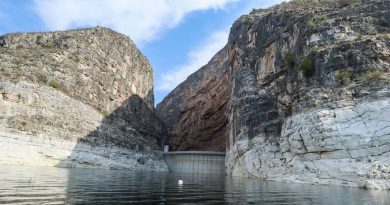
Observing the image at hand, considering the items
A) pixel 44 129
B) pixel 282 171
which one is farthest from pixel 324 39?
pixel 44 129

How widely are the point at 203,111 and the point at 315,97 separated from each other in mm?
58022

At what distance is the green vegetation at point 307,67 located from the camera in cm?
3681

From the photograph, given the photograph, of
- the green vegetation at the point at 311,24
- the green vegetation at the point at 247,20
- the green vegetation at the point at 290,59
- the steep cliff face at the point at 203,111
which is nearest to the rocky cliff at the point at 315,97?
the green vegetation at the point at 290,59

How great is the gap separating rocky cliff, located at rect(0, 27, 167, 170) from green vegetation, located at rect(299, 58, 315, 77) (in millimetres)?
34147

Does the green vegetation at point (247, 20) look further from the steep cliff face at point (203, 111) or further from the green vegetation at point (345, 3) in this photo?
the steep cliff face at point (203, 111)

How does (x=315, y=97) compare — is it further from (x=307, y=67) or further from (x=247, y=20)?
(x=247, y=20)

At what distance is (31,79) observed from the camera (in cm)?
5009

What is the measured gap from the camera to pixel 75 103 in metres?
57.0

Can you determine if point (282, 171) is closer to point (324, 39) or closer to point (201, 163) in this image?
point (324, 39)

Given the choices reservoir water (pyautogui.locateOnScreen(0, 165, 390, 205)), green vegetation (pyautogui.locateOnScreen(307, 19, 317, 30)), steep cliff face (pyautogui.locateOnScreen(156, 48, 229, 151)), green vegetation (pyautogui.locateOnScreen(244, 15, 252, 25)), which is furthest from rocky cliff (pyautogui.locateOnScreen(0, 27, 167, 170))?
green vegetation (pyautogui.locateOnScreen(307, 19, 317, 30))

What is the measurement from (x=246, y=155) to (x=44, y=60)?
35.8 meters

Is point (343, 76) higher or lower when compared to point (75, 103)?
lower

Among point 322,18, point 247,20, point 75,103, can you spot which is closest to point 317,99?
point 322,18

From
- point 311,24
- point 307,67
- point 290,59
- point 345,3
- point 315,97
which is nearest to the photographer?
point 315,97
